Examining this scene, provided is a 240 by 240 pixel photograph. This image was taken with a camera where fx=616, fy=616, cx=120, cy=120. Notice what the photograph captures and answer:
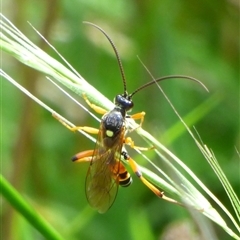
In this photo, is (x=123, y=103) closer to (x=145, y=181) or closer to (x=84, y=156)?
(x=84, y=156)

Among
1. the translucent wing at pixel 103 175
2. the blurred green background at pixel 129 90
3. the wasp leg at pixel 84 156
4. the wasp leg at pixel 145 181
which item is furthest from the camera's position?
the blurred green background at pixel 129 90

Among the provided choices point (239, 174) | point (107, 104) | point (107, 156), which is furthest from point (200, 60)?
point (107, 104)

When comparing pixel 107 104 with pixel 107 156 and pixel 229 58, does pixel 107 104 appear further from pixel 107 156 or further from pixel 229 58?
pixel 229 58

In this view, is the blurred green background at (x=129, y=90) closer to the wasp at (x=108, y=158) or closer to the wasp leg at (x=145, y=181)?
the wasp at (x=108, y=158)

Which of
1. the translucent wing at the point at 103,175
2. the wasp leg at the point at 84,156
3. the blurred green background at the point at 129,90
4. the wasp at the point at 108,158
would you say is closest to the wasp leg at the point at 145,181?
the wasp at the point at 108,158

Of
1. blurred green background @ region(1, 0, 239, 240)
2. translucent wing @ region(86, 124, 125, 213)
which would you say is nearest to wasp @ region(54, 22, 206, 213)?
translucent wing @ region(86, 124, 125, 213)

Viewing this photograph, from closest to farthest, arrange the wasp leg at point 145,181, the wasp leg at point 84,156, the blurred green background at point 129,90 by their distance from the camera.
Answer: the wasp leg at point 145,181, the wasp leg at point 84,156, the blurred green background at point 129,90

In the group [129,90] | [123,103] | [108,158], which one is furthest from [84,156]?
[129,90]
